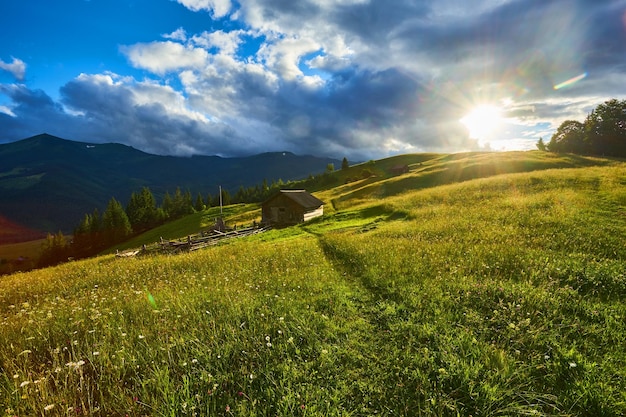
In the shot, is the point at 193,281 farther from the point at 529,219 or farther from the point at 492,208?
the point at 492,208

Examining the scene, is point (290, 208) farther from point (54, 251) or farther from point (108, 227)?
point (54, 251)

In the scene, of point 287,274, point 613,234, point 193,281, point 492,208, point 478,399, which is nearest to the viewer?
point 478,399

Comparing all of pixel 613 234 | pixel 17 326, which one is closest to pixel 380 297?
pixel 17 326

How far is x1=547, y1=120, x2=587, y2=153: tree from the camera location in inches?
3519

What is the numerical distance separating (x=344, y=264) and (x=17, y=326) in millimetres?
10621

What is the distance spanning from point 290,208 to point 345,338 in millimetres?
40475

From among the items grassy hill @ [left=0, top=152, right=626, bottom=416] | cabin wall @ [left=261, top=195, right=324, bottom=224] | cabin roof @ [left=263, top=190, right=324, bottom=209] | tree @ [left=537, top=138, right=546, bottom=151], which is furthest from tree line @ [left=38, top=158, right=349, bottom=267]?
tree @ [left=537, top=138, right=546, bottom=151]

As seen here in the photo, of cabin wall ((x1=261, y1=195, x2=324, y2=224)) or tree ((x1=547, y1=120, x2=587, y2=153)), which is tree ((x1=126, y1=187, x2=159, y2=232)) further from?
tree ((x1=547, y1=120, x2=587, y2=153))

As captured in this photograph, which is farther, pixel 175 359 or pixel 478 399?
pixel 175 359

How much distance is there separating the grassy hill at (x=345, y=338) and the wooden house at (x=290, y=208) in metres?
32.6

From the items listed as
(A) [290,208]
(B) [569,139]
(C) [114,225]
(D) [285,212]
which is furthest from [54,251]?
(B) [569,139]

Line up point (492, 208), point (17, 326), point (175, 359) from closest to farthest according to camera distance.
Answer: point (175, 359) < point (17, 326) < point (492, 208)

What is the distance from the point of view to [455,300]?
25.9 ft

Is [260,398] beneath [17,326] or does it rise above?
beneath
